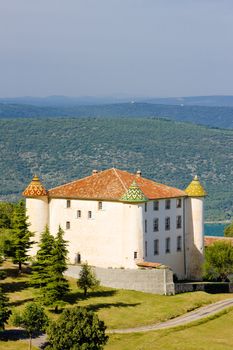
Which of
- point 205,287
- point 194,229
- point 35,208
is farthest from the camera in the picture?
point 194,229

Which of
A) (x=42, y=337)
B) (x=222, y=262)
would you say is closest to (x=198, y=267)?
(x=222, y=262)

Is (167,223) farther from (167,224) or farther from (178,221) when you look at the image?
(178,221)

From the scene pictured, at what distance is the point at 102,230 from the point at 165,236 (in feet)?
25.2

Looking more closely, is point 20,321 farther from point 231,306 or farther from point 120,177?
point 120,177

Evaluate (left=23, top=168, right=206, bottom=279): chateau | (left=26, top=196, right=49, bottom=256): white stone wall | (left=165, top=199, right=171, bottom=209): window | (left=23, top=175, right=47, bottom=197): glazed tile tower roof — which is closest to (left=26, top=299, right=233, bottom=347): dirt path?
(left=23, top=168, right=206, bottom=279): chateau

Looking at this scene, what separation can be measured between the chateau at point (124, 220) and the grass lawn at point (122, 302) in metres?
5.16

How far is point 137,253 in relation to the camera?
94750 mm

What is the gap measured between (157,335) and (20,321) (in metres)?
11.9

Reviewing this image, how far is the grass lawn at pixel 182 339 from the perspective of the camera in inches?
2859

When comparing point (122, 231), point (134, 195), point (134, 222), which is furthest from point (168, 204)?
point (134, 222)

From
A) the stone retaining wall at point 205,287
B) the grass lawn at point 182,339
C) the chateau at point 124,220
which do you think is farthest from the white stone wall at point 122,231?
the grass lawn at point 182,339

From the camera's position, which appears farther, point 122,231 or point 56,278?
point 122,231

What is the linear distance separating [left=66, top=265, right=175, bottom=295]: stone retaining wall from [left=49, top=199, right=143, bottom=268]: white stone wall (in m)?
3.29

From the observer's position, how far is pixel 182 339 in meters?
75.4
